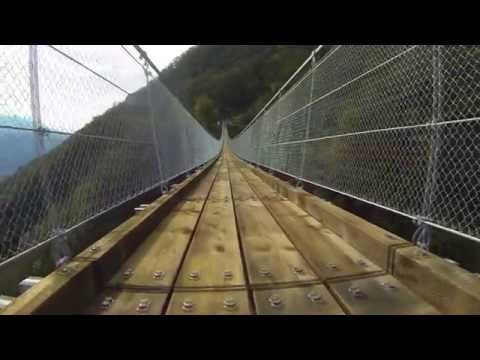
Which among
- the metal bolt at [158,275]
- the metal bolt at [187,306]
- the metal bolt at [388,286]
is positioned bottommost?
the metal bolt at [158,275]

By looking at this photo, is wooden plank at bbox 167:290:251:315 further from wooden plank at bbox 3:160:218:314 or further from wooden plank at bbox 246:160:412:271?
wooden plank at bbox 246:160:412:271

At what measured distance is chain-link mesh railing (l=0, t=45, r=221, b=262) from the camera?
1.28 metres

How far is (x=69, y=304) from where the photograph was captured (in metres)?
1.05

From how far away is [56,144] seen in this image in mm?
1515

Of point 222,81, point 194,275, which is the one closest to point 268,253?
point 194,275

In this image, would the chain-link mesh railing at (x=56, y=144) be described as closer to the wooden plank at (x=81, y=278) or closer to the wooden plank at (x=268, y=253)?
the wooden plank at (x=81, y=278)

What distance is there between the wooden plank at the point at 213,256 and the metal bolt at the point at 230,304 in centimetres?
13

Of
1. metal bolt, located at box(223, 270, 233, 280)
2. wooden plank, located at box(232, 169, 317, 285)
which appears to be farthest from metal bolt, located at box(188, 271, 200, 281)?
wooden plank, located at box(232, 169, 317, 285)

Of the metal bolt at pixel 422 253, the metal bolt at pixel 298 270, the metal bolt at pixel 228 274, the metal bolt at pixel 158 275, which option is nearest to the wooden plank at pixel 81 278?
the metal bolt at pixel 158 275

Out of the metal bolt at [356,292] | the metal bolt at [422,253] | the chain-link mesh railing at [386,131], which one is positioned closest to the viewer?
the metal bolt at [356,292]

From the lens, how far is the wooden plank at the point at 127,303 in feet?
3.53

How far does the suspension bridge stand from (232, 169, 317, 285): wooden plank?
1 cm
